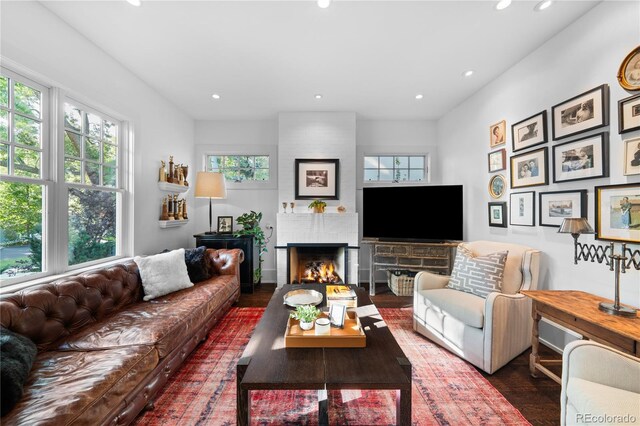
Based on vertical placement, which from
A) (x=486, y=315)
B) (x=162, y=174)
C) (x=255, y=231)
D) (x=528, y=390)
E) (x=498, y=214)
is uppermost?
(x=162, y=174)

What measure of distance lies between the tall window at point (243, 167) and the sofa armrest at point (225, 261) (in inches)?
62.1

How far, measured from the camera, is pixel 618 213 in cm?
174

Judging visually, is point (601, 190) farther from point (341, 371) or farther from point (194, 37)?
point (194, 37)

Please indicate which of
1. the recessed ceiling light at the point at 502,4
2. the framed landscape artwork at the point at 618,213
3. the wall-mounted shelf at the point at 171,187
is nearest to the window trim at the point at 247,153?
the wall-mounted shelf at the point at 171,187

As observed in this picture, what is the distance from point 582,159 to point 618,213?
1.61ft

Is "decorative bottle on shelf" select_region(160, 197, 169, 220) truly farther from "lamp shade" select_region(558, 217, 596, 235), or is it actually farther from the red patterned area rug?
"lamp shade" select_region(558, 217, 596, 235)

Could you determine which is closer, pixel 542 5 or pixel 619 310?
pixel 619 310

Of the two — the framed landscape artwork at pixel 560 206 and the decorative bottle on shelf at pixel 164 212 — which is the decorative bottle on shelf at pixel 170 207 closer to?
the decorative bottle on shelf at pixel 164 212

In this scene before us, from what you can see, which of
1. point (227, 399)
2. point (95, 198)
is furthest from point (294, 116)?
point (227, 399)

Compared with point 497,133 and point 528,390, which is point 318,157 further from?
point 528,390

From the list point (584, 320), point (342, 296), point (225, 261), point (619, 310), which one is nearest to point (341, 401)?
point (342, 296)

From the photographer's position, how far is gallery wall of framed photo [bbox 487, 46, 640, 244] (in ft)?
5.52

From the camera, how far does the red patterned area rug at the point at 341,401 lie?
1538 mm

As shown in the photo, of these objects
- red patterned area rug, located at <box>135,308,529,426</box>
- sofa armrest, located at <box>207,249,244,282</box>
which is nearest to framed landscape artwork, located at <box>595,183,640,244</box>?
red patterned area rug, located at <box>135,308,529,426</box>
